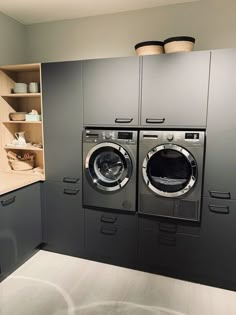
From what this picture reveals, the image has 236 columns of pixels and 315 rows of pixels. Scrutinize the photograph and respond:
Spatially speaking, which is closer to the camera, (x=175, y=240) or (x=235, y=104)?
(x=235, y=104)

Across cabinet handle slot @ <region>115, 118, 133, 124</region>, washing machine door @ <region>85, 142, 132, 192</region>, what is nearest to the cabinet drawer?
washing machine door @ <region>85, 142, 132, 192</region>

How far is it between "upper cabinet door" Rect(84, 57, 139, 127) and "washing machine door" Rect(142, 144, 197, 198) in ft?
1.16

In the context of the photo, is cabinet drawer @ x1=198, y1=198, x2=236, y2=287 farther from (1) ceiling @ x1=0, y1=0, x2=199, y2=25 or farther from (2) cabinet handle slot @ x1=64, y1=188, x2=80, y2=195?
(1) ceiling @ x1=0, y1=0, x2=199, y2=25

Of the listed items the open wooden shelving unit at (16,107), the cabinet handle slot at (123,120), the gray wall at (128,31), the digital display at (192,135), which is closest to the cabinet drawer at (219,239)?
the digital display at (192,135)

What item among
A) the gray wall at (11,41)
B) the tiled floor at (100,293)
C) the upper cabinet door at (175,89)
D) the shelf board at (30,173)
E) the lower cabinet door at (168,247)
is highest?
the gray wall at (11,41)

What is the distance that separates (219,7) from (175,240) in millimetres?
2173

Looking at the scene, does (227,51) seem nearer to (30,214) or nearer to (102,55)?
(102,55)

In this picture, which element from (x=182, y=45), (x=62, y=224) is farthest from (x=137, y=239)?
(x=182, y=45)

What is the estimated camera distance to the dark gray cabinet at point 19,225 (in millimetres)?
2089

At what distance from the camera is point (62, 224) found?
98.8 inches

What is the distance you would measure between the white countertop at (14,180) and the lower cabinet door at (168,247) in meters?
1.11

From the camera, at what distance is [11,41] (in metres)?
2.79

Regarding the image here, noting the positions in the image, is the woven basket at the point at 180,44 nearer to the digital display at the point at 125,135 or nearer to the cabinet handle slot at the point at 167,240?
the digital display at the point at 125,135

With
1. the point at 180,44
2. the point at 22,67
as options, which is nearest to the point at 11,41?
the point at 22,67
